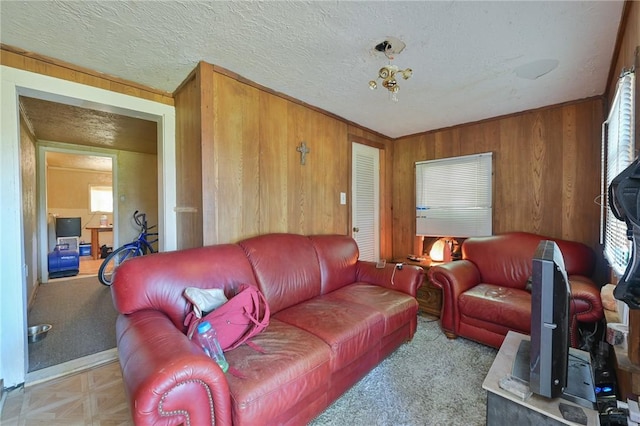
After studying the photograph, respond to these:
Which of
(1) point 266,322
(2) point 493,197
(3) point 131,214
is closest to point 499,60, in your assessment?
(2) point 493,197

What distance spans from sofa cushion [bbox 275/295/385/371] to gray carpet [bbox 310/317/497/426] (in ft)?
0.89

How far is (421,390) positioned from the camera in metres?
1.78

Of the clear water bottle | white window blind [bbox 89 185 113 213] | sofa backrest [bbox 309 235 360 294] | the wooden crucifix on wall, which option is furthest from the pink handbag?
white window blind [bbox 89 185 113 213]

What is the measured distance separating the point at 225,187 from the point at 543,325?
7.06 ft

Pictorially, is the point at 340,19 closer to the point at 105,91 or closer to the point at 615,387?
the point at 105,91

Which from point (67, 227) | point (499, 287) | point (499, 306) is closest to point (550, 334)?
point (499, 306)

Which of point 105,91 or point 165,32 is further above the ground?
point 165,32

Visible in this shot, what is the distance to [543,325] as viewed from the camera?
111 centimetres

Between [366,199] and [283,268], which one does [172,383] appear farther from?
[366,199]

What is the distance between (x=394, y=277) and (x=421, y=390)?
0.92 m

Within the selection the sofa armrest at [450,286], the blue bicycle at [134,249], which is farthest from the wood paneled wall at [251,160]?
the blue bicycle at [134,249]

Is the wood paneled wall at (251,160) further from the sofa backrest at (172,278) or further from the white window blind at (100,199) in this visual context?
the white window blind at (100,199)

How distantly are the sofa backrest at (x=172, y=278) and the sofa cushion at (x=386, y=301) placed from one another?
898mm

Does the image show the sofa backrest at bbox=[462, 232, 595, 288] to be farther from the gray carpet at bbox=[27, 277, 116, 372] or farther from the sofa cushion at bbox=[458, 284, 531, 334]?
the gray carpet at bbox=[27, 277, 116, 372]
